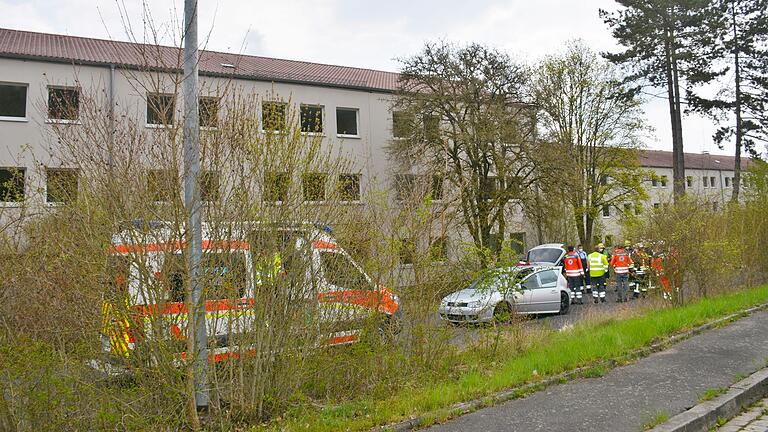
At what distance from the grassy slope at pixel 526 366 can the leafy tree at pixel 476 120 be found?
1236 centimetres

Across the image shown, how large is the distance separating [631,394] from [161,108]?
5776 millimetres

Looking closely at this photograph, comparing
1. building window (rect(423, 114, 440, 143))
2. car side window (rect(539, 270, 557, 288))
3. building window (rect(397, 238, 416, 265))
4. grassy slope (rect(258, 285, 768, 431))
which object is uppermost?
building window (rect(423, 114, 440, 143))

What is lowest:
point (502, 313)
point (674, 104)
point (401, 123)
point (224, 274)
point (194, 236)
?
point (502, 313)

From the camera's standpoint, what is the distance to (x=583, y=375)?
25.2ft

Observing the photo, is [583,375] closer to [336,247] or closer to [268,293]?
[336,247]

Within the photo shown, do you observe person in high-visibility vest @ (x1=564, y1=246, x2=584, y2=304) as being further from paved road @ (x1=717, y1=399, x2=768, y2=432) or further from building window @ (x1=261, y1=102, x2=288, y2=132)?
building window @ (x1=261, y1=102, x2=288, y2=132)

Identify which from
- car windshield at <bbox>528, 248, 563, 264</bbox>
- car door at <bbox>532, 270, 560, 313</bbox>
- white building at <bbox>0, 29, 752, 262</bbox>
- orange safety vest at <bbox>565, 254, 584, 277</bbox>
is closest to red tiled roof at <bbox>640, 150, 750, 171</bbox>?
white building at <bbox>0, 29, 752, 262</bbox>

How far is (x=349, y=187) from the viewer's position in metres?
6.92

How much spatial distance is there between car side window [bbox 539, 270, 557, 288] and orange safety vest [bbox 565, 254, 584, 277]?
2410 millimetres

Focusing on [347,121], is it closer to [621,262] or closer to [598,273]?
[598,273]

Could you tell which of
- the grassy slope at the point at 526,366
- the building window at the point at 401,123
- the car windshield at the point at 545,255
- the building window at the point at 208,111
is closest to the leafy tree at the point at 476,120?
the building window at the point at 401,123

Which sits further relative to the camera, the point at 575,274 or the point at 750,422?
the point at 575,274

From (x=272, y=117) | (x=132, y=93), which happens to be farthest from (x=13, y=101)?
(x=272, y=117)

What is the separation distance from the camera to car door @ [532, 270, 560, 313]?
15.4m
